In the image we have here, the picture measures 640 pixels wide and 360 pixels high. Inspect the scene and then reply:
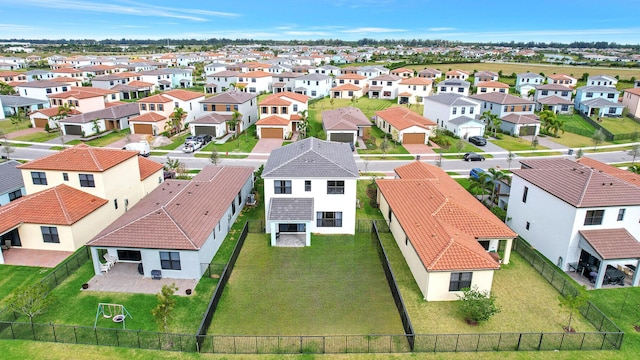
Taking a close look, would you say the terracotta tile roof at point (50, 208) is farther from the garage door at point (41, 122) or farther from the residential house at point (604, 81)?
the residential house at point (604, 81)

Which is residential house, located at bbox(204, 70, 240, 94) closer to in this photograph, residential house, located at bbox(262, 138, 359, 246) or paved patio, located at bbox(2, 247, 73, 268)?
residential house, located at bbox(262, 138, 359, 246)

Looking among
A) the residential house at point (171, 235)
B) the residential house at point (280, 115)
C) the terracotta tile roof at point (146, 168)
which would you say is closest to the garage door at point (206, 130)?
the residential house at point (280, 115)

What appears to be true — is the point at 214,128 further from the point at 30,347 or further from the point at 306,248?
the point at 30,347

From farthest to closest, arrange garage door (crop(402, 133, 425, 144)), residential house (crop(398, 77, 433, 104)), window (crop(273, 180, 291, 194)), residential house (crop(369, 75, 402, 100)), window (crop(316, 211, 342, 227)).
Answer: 1. residential house (crop(369, 75, 402, 100))
2. residential house (crop(398, 77, 433, 104))
3. garage door (crop(402, 133, 425, 144))
4. window (crop(316, 211, 342, 227))
5. window (crop(273, 180, 291, 194))

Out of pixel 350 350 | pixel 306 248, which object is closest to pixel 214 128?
pixel 306 248

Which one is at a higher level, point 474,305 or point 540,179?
point 540,179

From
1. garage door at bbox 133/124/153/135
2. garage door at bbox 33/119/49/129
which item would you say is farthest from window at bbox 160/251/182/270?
garage door at bbox 33/119/49/129
